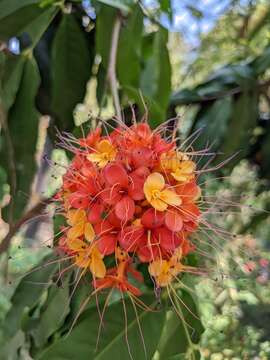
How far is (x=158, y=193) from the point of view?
0.50m

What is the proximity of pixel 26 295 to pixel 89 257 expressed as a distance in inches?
11.5

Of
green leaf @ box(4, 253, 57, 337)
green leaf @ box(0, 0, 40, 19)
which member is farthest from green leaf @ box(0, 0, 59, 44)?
green leaf @ box(4, 253, 57, 337)

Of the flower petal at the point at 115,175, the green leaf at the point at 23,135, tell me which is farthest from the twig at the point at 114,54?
the flower petal at the point at 115,175

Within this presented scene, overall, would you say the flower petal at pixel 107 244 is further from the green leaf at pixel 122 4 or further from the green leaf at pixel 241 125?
the green leaf at pixel 241 125

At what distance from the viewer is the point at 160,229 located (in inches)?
20.1

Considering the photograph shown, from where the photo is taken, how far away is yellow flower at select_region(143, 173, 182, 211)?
1.64 ft

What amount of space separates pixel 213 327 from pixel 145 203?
1.75ft

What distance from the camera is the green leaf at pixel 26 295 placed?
777 mm

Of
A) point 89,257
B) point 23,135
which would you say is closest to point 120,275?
point 89,257

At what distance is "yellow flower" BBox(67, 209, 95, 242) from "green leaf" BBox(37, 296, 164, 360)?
12 cm

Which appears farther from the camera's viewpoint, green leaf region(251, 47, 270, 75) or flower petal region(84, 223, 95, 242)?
green leaf region(251, 47, 270, 75)

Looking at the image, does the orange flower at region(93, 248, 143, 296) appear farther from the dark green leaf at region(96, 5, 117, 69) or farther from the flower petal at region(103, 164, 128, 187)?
the dark green leaf at region(96, 5, 117, 69)

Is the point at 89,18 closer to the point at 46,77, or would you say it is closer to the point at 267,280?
the point at 46,77

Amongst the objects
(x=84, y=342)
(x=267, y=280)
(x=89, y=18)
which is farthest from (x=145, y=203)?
(x=267, y=280)
